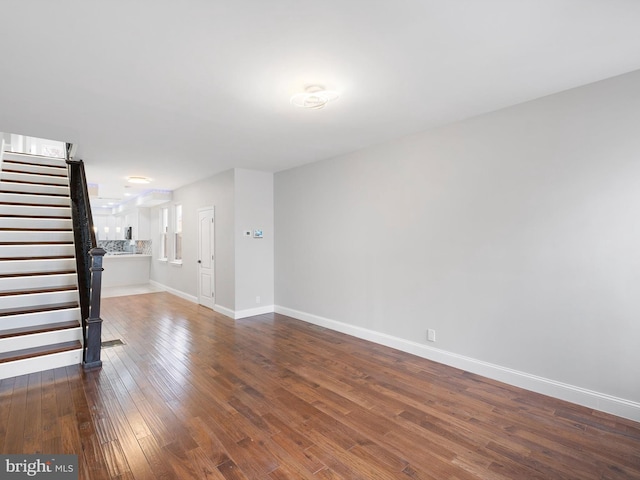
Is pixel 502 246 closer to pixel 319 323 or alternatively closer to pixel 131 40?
pixel 319 323

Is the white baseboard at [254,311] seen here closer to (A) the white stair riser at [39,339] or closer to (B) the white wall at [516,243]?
(B) the white wall at [516,243]

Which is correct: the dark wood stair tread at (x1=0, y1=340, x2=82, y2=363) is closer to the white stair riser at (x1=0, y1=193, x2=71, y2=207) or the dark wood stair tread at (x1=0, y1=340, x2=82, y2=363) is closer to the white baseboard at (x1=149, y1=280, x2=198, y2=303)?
the white stair riser at (x1=0, y1=193, x2=71, y2=207)

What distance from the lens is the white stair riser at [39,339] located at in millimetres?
3375

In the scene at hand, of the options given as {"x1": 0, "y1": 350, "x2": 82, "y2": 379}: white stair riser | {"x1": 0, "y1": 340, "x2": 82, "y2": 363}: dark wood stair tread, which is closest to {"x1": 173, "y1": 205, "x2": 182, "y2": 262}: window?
{"x1": 0, "y1": 340, "x2": 82, "y2": 363}: dark wood stair tread

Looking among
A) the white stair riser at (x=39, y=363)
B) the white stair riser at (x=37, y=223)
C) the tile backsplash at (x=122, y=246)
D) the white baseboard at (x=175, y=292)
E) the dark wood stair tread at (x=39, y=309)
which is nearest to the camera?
the white stair riser at (x=39, y=363)

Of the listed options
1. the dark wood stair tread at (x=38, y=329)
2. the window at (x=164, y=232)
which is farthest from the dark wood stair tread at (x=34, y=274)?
the window at (x=164, y=232)

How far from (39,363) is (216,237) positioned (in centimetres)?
337

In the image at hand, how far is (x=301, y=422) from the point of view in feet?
8.16

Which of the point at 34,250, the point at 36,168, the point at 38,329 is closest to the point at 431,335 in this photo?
the point at 38,329

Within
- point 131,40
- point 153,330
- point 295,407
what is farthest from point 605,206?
point 153,330

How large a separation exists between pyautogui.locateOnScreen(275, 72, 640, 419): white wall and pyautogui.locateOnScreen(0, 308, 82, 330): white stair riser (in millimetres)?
3747

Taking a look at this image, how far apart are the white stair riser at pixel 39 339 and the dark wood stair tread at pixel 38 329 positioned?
0.04 m

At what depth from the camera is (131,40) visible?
6.82 ft

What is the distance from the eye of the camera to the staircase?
346cm
